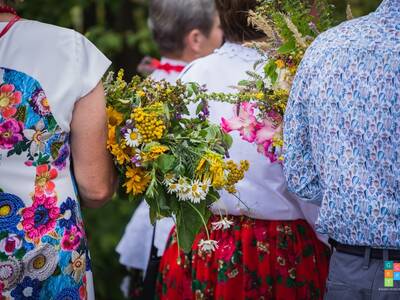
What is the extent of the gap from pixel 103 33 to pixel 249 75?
2.92 metres

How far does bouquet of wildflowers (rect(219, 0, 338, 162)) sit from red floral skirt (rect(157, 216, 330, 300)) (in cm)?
43

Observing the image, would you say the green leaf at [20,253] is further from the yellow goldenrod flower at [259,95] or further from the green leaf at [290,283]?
the green leaf at [290,283]

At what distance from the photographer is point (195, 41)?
179 inches

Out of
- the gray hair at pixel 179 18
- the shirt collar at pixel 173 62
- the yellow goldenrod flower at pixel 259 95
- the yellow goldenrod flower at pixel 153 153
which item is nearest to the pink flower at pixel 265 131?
the yellow goldenrod flower at pixel 259 95

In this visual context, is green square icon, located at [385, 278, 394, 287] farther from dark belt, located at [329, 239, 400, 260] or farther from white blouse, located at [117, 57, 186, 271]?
white blouse, located at [117, 57, 186, 271]

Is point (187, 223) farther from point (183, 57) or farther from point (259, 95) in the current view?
point (183, 57)

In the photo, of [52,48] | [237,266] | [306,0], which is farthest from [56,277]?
A: [306,0]

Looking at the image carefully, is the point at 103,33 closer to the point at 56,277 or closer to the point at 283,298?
the point at 283,298

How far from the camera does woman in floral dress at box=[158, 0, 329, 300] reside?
336 cm

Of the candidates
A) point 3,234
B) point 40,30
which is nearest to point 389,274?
point 3,234

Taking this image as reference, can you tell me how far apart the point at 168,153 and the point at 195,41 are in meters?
1.84

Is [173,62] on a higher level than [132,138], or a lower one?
lower

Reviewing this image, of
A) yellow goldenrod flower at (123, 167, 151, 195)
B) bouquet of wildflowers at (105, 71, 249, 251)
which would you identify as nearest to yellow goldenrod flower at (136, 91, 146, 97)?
bouquet of wildflowers at (105, 71, 249, 251)

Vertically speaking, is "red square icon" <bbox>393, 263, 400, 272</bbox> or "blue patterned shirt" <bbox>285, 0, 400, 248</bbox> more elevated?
"blue patterned shirt" <bbox>285, 0, 400, 248</bbox>
